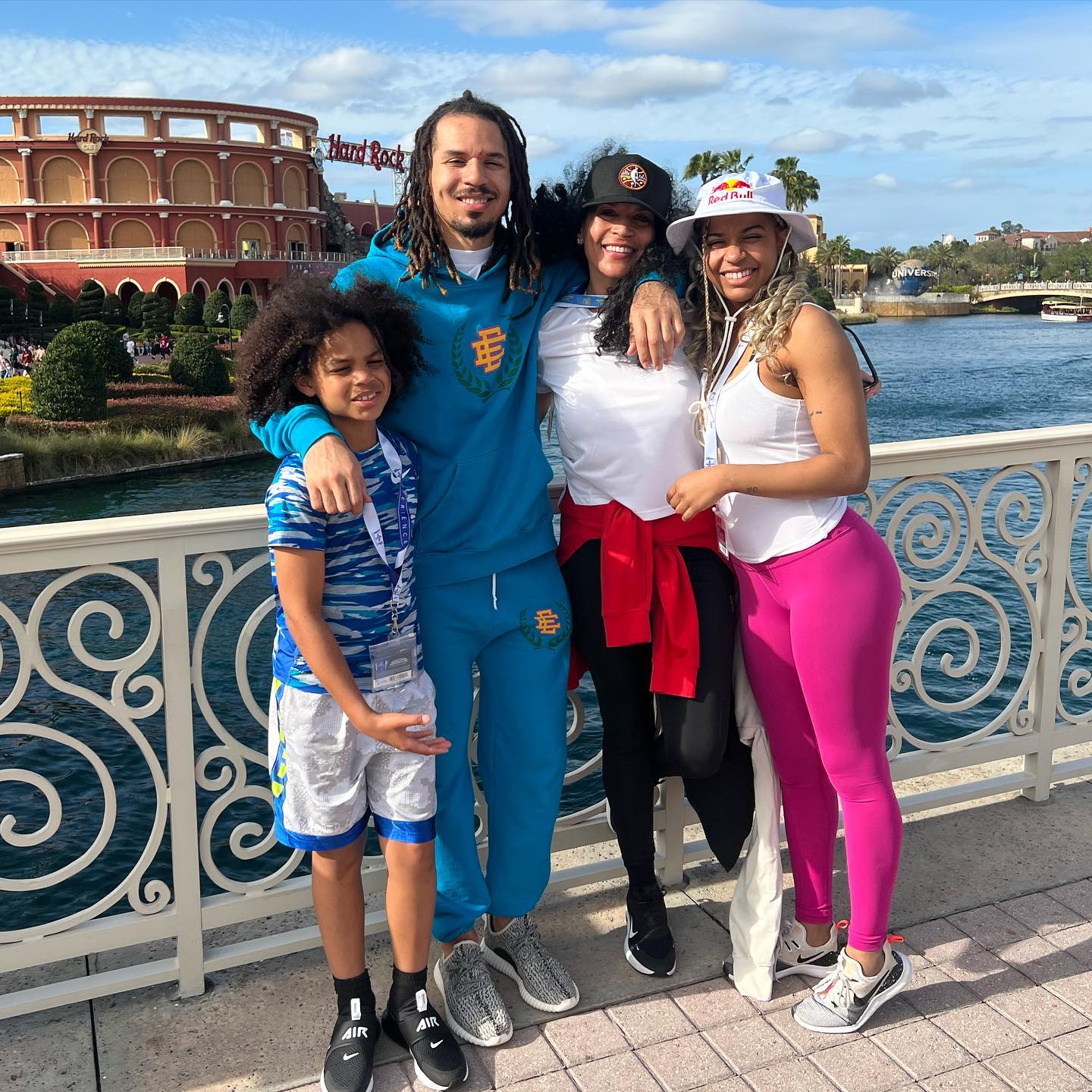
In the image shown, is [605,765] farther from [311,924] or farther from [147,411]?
[147,411]

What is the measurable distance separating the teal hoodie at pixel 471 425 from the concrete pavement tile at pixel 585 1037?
0.93 metres

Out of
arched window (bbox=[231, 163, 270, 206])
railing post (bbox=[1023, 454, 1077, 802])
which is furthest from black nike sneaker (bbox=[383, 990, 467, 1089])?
arched window (bbox=[231, 163, 270, 206])

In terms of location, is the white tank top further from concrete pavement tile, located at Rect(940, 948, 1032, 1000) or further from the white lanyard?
concrete pavement tile, located at Rect(940, 948, 1032, 1000)

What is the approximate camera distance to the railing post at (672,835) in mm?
2664

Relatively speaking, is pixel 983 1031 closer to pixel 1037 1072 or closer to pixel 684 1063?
pixel 1037 1072

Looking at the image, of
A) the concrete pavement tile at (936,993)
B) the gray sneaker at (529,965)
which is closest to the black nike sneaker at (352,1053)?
the gray sneaker at (529,965)

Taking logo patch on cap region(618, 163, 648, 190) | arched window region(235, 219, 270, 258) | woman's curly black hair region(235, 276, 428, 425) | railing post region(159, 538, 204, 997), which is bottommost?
railing post region(159, 538, 204, 997)

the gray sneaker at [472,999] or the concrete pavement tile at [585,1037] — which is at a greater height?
the gray sneaker at [472,999]

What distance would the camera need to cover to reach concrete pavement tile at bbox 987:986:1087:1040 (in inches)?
83.3

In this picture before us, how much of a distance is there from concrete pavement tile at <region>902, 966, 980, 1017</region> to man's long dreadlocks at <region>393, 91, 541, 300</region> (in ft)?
5.51

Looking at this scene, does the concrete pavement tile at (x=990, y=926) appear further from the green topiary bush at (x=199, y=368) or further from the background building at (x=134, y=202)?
the background building at (x=134, y=202)

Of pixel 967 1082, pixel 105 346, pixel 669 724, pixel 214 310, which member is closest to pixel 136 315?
pixel 214 310

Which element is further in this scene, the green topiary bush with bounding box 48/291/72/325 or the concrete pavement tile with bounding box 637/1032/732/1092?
the green topiary bush with bounding box 48/291/72/325

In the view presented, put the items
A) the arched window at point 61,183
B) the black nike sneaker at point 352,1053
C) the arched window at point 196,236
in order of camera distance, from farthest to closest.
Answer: the arched window at point 196,236 → the arched window at point 61,183 → the black nike sneaker at point 352,1053
